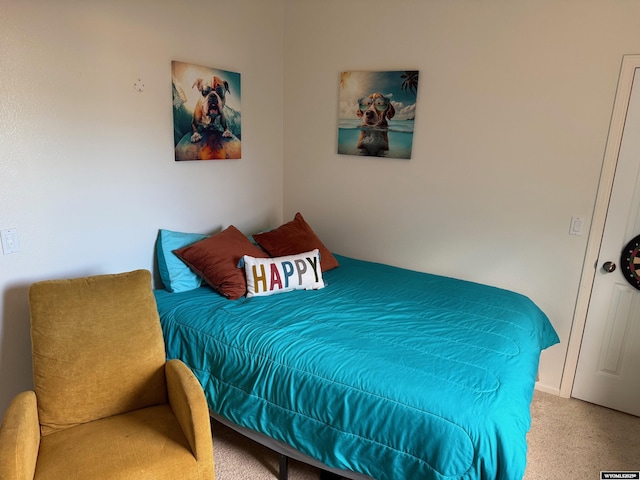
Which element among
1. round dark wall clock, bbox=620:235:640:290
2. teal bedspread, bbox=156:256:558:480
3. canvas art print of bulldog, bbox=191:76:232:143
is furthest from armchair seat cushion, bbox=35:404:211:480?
round dark wall clock, bbox=620:235:640:290

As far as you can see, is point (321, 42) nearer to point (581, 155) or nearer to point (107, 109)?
point (107, 109)

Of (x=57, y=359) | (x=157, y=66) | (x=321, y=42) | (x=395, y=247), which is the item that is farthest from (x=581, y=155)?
(x=57, y=359)

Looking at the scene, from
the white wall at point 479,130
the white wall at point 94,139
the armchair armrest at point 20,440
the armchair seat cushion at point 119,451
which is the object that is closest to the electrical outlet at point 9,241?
the white wall at point 94,139

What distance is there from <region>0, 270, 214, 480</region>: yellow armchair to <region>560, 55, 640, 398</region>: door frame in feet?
7.45

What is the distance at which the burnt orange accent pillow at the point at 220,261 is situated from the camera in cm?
248

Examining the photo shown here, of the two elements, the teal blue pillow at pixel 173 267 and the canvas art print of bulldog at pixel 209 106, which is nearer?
the teal blue pillow at pixel 173 267

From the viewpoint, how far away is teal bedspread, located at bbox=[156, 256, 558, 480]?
1.56 m

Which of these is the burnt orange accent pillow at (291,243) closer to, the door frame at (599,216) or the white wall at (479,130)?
the white wall at (479,130)

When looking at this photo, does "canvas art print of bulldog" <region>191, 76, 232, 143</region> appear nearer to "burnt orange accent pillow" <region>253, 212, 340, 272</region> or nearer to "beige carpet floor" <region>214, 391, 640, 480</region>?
"burnt orange accent pillow" <region>253, 212, 340, 272</region>

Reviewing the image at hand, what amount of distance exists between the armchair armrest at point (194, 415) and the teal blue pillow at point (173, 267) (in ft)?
2.86

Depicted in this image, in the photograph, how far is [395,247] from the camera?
3.18 meters

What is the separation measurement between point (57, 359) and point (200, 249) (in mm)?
996

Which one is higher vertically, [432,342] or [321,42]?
[321,42]

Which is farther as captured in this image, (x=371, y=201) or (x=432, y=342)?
(x=371, y=201)
